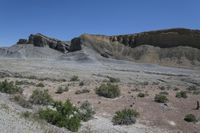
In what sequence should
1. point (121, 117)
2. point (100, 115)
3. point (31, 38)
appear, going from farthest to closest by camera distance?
point (31, 38) → point (100, 115) → point (121, 117)

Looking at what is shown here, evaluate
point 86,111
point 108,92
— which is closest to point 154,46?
point 108,92

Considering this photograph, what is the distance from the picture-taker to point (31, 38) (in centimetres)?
12644

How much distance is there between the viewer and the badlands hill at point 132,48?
3775 inches

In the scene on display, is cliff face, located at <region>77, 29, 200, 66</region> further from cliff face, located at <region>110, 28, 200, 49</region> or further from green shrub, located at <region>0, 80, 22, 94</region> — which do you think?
green shrub, located at <region>0, 80, 22, 94</region>

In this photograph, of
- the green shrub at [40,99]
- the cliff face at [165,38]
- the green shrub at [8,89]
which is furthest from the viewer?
the cliff face at [165,38]

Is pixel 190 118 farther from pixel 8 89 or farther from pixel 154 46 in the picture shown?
pixel 154 46

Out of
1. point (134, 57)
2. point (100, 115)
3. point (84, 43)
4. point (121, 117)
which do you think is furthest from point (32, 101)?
point (84, 43)

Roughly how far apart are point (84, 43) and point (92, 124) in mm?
87857

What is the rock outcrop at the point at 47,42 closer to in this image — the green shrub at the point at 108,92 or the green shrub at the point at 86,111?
the green shrub at the point at 108,92

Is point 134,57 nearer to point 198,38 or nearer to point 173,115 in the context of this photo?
point 198,38

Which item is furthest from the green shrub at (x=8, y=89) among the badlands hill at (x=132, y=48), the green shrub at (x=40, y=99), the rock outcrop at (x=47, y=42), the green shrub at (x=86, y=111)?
the rock outcrop at (x=47, y=42)

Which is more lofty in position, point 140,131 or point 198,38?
point 198,38

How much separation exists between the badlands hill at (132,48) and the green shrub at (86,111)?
68946mm

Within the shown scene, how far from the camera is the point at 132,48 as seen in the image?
10569 cm
